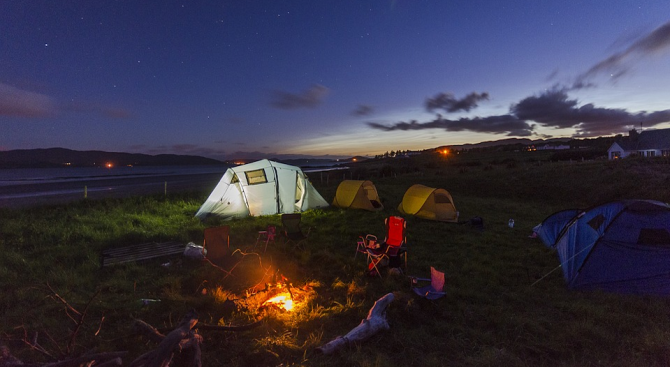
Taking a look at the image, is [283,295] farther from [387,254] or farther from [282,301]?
[387,254]

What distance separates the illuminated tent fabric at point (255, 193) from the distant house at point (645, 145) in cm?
4161

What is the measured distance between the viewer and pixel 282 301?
15.4 feet

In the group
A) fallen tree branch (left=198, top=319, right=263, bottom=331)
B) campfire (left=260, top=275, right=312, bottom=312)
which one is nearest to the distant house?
campfire (left=260, top=275, right=312, bottom=312)

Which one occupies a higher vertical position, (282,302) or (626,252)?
(626,252)

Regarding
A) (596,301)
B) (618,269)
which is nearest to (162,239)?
(596,301)

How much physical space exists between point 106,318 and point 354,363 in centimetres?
352

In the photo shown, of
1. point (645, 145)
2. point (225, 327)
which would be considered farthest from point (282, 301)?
point (645, 145)

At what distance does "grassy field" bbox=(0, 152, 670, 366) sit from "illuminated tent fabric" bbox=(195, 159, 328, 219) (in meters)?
1.89

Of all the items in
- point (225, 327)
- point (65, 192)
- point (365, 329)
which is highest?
point (225, 327)

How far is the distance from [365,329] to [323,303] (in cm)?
117

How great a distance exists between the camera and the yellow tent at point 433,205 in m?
11.1

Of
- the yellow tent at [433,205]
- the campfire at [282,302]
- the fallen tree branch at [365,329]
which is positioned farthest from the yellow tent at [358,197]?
the fallen tree branch at [365,329]

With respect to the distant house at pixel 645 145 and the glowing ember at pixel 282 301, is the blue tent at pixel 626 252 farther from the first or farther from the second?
the distant house at pixel 645 145

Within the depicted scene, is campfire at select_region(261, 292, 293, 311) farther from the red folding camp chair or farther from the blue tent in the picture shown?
the blue tent
